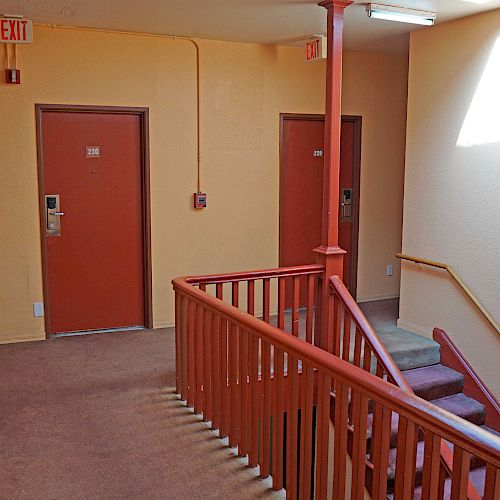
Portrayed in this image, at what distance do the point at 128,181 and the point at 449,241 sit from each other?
2754 millimetres

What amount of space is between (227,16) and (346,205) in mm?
2455

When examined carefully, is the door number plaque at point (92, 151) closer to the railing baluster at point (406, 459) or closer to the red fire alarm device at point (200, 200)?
the red fire alarm device at point (200, 200)

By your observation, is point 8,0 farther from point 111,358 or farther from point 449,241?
point 449,241

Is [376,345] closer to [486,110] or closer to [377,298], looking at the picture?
[486,110]

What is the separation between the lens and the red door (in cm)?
512

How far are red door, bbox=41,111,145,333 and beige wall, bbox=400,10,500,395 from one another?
7.94 feet

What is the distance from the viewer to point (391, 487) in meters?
4.19

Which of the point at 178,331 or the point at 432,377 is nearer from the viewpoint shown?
the point at 178,331

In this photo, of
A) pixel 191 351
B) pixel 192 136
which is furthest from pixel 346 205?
pixel 191 351

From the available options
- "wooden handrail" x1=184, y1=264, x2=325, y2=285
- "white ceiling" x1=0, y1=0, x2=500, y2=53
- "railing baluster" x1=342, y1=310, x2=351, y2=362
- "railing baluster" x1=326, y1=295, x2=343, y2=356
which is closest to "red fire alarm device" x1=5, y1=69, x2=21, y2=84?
"white ceiling" x1=0, y1=0, x2=500, y2=53

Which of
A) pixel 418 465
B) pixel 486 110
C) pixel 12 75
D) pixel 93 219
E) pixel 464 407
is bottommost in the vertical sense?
pixel 418 465

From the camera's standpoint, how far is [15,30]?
4.56 meters

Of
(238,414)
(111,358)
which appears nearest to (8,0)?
(111,358)

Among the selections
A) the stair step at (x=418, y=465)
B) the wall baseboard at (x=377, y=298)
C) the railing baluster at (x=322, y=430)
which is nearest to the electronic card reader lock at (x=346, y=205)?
the wall baseboard at (x=377, y=298)
